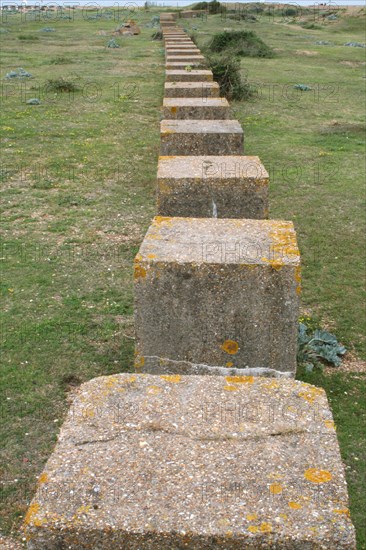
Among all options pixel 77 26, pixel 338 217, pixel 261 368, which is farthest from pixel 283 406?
pixel 77 26

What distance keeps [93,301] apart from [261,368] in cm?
217

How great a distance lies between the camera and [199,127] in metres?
7.07

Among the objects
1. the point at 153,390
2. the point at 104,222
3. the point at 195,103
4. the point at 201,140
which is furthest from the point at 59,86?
the point at 153,390

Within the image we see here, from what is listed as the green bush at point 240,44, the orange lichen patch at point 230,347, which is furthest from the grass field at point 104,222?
the green bush at point 240,44

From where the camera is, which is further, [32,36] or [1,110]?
[32,36]

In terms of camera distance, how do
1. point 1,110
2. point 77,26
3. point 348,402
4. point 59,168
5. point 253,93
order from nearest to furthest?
point 348,402 → point 59,168 → point 1,110 → point 253,93 → point 77,26

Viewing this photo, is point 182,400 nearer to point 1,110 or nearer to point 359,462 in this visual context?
point 359,462

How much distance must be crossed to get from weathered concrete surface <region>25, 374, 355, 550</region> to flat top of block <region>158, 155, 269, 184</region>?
8.57ft

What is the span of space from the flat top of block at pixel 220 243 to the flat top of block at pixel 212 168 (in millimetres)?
829

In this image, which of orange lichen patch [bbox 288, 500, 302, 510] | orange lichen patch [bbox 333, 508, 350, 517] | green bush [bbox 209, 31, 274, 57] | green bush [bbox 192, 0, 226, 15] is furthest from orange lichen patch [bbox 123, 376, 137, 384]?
green bush [bbox 192, 0, 226, 15]

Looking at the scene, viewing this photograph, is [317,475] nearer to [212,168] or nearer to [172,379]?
→ [172,379]

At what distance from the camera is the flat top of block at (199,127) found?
22.6 feet

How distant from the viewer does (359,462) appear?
4.17 m

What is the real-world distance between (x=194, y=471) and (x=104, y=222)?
5.52m
